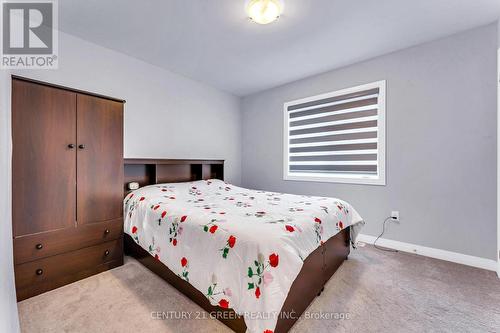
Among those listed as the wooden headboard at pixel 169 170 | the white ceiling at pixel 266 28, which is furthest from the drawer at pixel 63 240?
the white ceiling at pixel 266 28

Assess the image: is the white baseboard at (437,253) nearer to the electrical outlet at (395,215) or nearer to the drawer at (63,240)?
the electrical outlet at (395,215)

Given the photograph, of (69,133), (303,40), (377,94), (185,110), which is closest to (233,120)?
(185,110)

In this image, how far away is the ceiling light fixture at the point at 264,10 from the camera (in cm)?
179

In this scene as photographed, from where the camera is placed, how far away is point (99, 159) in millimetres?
2021

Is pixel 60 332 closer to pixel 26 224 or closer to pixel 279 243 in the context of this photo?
pixel 26 224

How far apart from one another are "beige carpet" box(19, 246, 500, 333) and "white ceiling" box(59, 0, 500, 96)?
2418mm

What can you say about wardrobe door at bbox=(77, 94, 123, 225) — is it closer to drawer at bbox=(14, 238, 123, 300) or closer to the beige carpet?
drawer at bbox=(14, 238, 123, 300)

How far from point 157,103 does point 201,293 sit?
2.50m

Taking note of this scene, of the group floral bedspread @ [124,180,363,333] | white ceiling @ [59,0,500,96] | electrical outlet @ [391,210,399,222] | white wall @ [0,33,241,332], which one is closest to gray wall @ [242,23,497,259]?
electrical outlet @ [391,210,399,222]

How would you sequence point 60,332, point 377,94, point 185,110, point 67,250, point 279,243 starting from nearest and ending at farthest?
point 279,243 → point 60,332 → point 67,250 → point 377,94 → point 185,110

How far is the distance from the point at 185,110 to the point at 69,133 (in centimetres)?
169

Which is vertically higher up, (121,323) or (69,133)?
→ (69,133)

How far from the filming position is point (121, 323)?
1.40 m

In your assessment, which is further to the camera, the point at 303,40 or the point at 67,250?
the point at 303,40
